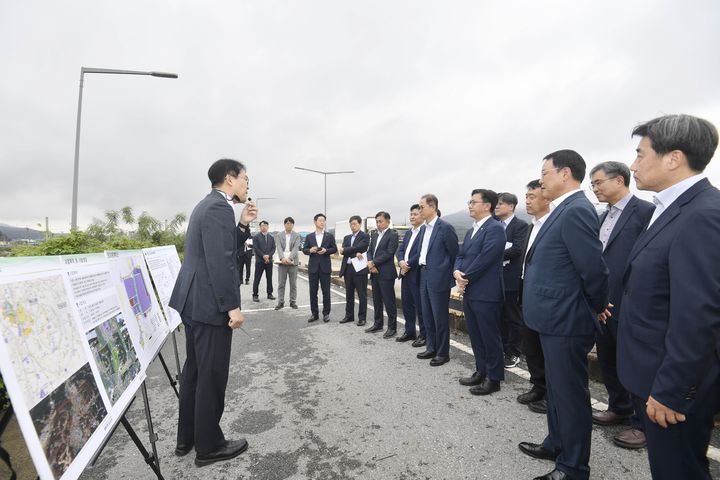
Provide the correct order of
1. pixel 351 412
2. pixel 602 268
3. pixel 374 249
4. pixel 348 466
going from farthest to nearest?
pixel 374 249 < pixel 351 412 < pixel 348 466 < pixel 602 268

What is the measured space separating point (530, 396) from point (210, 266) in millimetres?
3068

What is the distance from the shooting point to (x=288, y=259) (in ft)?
26.0

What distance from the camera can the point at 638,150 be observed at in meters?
1.74

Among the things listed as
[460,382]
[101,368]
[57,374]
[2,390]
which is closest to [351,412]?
[460,382]

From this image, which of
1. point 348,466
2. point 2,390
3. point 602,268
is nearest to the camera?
point 602,268

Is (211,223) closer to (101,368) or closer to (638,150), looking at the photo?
(101,368)

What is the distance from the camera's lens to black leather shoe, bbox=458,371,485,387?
357cm

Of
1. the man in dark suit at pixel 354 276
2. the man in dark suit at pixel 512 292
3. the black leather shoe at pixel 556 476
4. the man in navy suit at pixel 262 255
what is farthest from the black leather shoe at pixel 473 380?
the man in navy suit at pixel 262 255

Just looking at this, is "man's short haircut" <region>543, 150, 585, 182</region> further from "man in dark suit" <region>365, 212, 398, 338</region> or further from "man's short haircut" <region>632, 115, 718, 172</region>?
"man in dark suit" <region>365, 212, 398, 338</region>

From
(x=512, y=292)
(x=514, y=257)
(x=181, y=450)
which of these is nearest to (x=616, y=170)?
(x=514, y=257)

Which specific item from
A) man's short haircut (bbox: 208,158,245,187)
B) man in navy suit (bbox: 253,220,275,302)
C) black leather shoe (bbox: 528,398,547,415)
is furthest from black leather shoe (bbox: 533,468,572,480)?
man in navy suit (bbox: 253,220,275,302)

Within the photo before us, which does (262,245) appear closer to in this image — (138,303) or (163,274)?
(163,274)

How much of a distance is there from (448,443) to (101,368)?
234cm

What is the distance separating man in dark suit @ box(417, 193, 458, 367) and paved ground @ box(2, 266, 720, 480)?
283 mm
